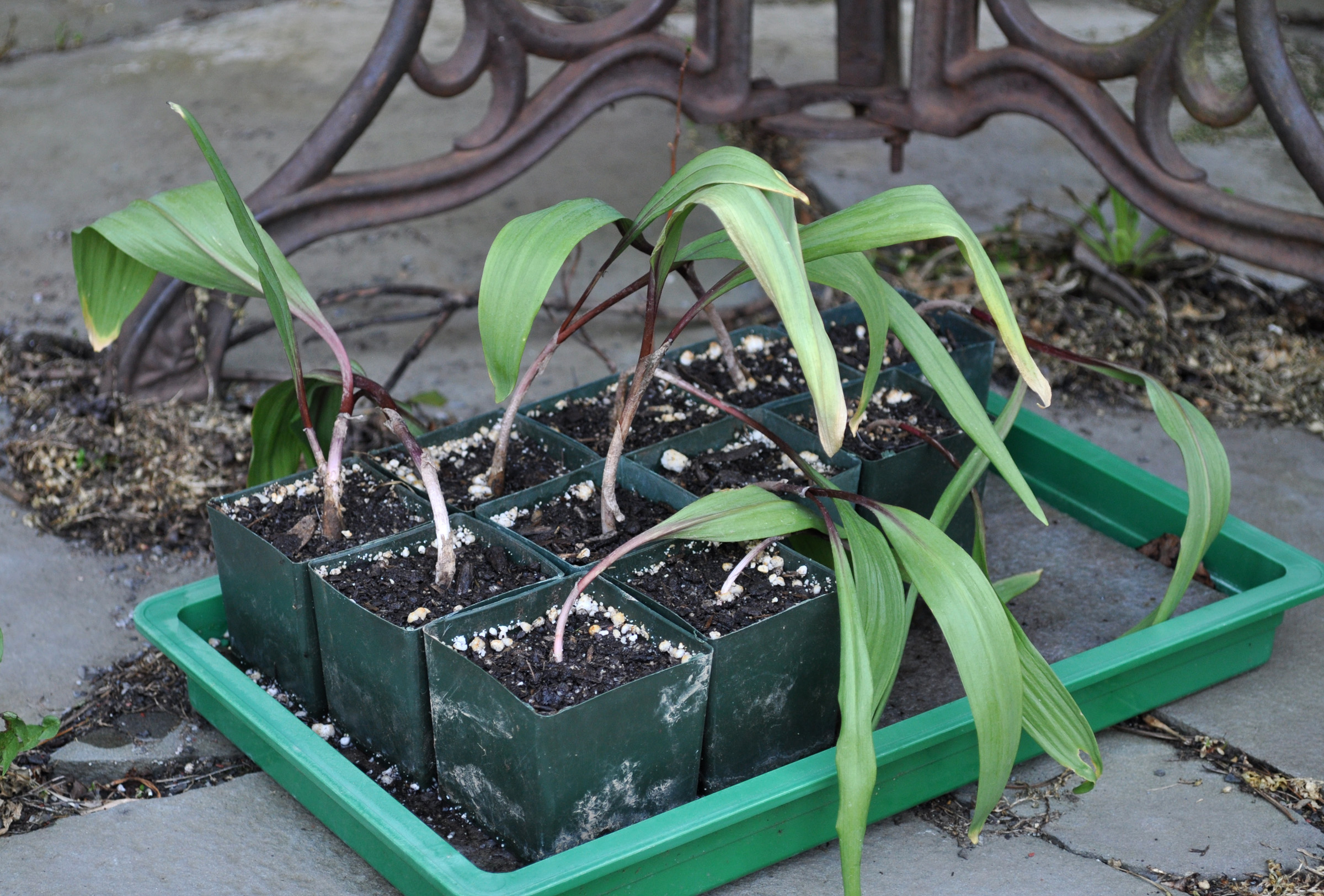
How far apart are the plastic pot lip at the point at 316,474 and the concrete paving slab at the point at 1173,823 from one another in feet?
2.34

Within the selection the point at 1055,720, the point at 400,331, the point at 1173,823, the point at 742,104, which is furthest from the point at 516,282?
the point at 400,331

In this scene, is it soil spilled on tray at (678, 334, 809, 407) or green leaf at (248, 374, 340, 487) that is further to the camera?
soil spilled on tray at (678, 334, 809, 407)

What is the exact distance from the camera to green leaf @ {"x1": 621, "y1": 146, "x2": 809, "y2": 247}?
109 centimetres

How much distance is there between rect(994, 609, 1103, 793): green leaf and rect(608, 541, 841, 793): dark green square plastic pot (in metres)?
0.18

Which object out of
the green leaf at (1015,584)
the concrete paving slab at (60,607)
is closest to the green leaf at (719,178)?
the green leaf at (1015,584)

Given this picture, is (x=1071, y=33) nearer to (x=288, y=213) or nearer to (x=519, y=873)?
(x=288, y=213)

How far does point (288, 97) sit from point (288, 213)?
169 cm

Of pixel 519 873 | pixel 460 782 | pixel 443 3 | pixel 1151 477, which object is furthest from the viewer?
pixel 443 3

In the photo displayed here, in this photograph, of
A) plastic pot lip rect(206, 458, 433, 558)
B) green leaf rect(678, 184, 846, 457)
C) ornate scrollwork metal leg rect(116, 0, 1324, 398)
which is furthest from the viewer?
ornate scrollwork metal leg rect(116, 0, 1324, 398)

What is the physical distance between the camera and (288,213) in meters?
1.98

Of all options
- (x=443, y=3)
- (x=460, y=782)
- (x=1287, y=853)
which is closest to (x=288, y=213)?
(x=460, y=782)

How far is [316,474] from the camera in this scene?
4.86ft

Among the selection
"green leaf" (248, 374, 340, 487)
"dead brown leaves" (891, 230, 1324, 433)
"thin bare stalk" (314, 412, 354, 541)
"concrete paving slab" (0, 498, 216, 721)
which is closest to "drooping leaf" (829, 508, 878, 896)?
"thin bare stalk" (314, 412, 354, 541)

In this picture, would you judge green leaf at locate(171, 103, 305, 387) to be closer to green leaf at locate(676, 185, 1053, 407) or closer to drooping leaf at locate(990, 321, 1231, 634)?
green leaf at locate(676, 185, 1053, 407)
